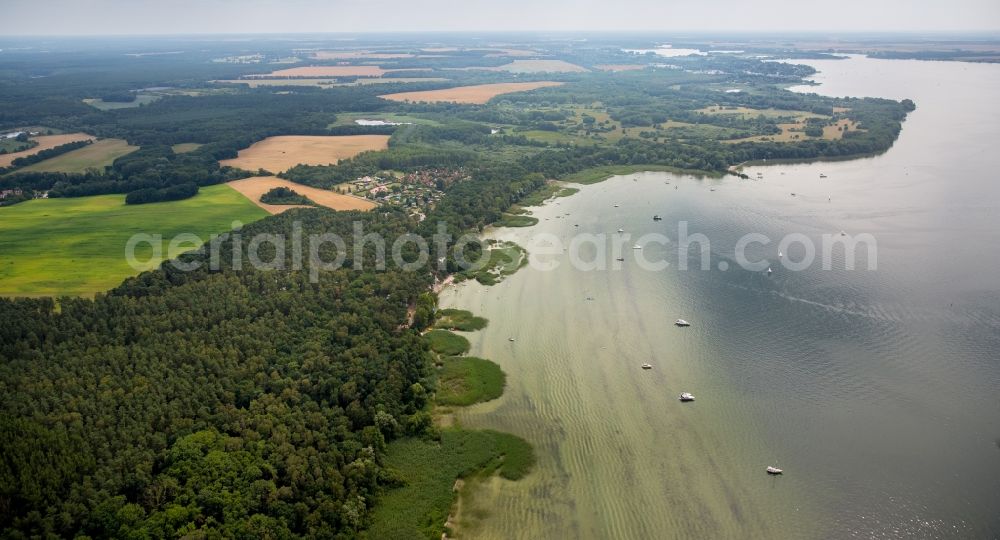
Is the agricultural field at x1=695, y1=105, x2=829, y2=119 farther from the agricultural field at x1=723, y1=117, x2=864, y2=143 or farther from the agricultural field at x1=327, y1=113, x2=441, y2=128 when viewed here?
the agricultural field at x1=327, y1=113, x2=441, y2=128

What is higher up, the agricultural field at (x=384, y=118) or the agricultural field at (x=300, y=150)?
the agricultural field at (x=384, y=118)

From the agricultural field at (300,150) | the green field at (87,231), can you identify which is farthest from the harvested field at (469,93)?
the green field at (87,231)

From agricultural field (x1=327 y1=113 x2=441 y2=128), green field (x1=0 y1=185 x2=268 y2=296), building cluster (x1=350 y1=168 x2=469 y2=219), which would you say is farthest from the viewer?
agricultural field (x1=327 y1=113 x2=441 y2=128)

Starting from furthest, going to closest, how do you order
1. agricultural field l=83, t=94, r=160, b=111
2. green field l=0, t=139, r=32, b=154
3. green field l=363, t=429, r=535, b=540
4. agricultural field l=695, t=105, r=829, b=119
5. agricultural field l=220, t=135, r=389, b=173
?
agricultural field l=83, t=94, r=160, b=111, agricultural field l=695, t=105, r=829, b=119, green field l=0, t=139, r=32, b=154, agricultural field l=220, t=135, r=389, b=173, green field l=363, t=429, r=535, b=540

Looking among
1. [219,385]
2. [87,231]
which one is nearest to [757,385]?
[219,385]

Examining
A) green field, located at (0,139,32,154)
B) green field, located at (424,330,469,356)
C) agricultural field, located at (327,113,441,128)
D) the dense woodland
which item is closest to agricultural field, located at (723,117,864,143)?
the dense woodland

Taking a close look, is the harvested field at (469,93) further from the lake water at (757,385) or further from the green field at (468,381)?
the green field at (468,381)

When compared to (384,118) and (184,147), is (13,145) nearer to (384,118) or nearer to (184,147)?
(184,147)
